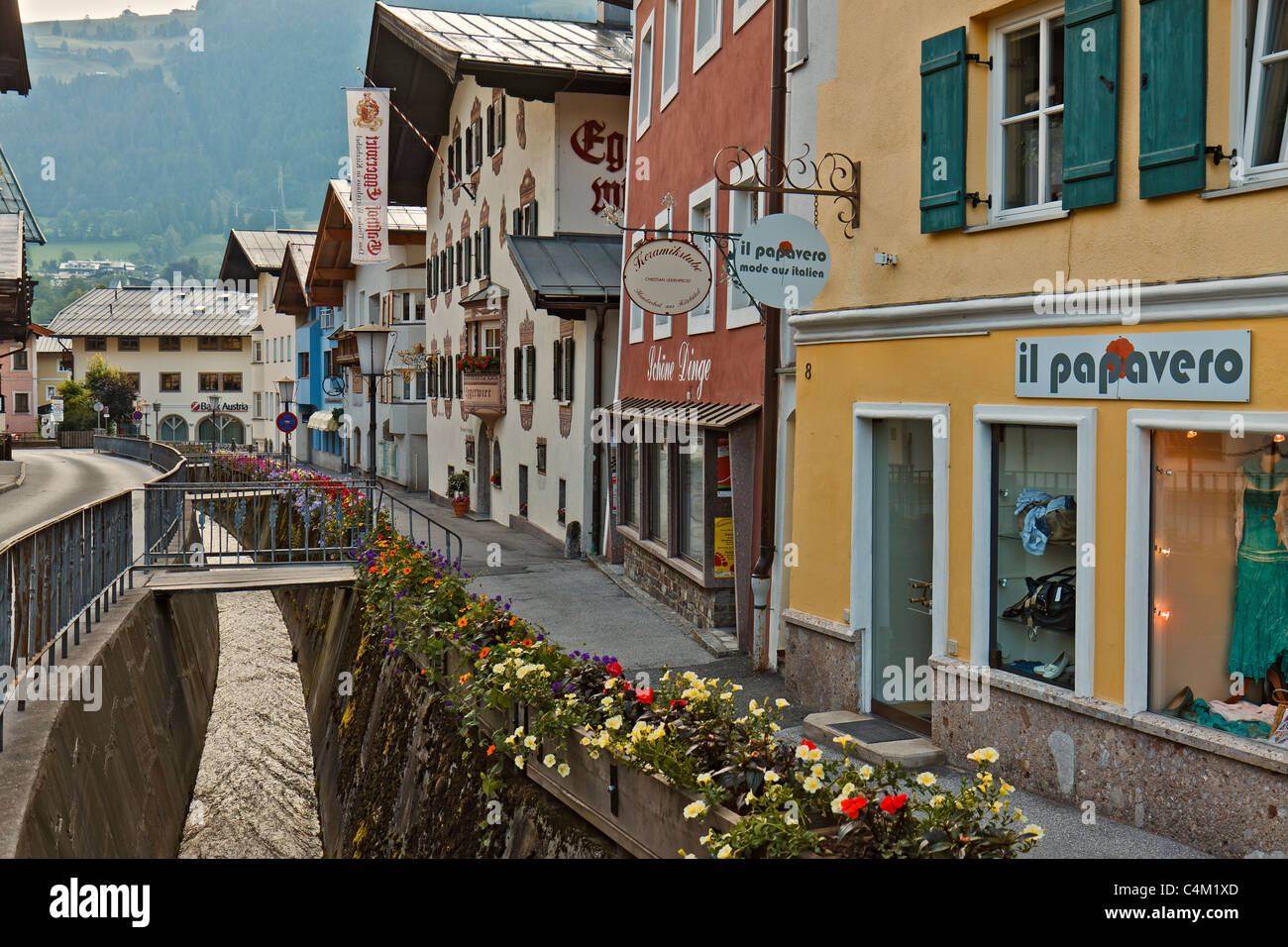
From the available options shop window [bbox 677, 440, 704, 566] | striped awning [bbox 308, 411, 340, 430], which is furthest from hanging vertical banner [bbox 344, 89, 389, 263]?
striped awning [bbox 308, 411, 340, 430]

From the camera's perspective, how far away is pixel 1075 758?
25.1 feet

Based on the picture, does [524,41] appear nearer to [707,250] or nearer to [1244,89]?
[707,250]

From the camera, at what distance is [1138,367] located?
24.0 feet

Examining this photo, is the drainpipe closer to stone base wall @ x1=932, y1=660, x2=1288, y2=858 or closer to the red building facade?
the red building facade

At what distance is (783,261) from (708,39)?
21.4 ft

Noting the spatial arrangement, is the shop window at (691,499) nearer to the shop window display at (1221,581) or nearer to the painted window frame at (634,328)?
the painted window frame at (634,328)

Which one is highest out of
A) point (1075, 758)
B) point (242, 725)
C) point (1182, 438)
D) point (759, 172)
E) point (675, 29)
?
point (675, 29)

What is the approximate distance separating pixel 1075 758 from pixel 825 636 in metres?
3.14

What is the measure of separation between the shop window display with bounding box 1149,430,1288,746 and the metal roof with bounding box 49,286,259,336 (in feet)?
300

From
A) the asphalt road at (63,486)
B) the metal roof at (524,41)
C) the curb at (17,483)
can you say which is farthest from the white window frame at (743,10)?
the curb at (17,483)

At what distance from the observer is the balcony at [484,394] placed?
2922 cm

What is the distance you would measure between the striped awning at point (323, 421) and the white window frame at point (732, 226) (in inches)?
1750
